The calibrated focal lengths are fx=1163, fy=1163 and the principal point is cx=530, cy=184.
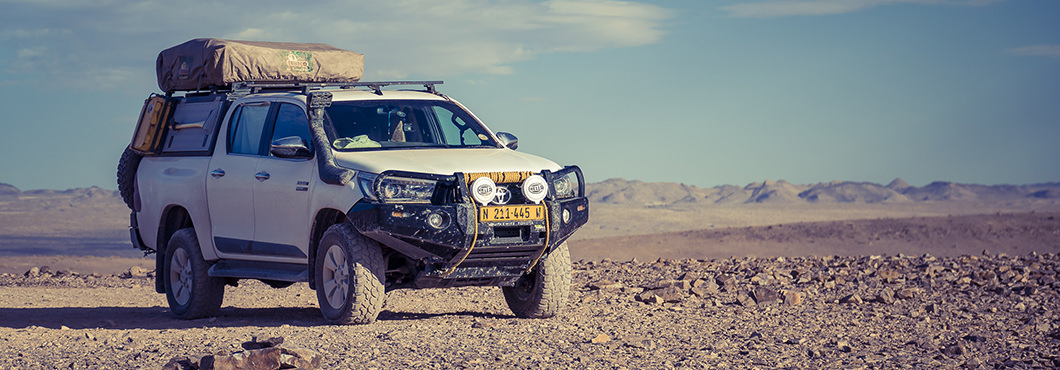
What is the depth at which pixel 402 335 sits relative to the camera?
8.59 m

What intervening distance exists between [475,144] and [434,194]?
1.37 metres

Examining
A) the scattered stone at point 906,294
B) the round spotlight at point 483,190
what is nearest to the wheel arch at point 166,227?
the round spotlight at point 483,190

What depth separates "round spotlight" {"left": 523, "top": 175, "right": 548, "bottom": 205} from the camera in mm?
8906

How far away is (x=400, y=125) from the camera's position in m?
10.2

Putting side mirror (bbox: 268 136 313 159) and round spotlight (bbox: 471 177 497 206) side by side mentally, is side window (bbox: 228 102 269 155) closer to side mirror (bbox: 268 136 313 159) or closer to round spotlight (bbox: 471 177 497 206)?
side mirror (bbox: 268 136 313 159)

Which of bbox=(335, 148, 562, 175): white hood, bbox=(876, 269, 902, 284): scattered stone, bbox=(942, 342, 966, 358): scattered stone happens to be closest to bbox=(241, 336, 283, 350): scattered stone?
bbox=(335, 148, 562, 175): white hood

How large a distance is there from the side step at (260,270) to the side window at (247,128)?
3.32 feet

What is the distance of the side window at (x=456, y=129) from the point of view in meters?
10.2

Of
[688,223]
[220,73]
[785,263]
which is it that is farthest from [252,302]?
[688,223]

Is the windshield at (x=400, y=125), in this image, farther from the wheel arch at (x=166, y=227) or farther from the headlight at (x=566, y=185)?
the wheel arch at (x=166, y=227)

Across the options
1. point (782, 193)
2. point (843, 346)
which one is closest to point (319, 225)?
point (843, 346)

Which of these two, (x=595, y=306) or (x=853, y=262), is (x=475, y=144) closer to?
(x=595, y=306)

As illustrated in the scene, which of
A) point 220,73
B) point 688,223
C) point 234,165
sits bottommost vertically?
point 688,223

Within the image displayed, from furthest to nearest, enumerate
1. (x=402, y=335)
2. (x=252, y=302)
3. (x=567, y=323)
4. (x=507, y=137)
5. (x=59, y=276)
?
(x=59, y=276) < (x=252, y=302) < (x=507, y=137) < (x=567, y=323) < (x=402, y=335)
